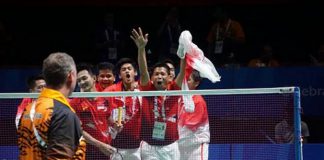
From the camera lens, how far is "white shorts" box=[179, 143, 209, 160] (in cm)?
752

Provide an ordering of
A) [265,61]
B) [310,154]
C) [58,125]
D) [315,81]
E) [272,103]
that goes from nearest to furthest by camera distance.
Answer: [58,125] < [272,103] < [310,154] < [315,81] < [265,61]

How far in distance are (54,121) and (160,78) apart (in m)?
3.65

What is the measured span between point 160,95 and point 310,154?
2887 millimetres

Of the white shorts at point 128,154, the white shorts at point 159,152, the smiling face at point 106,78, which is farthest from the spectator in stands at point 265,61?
the white shorts at point 128,154

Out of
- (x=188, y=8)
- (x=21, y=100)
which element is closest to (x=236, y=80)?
(x=188, y=8)

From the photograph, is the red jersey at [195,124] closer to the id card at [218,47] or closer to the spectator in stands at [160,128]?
the spectator in stands at [160,128]

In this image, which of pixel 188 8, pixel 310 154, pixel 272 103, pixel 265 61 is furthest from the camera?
pixel 188 8

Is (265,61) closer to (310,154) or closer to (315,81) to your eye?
Answer: (315,81)

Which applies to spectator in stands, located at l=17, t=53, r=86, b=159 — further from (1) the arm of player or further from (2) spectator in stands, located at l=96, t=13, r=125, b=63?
(2) spectator in stands, located at l=96, t=13, r=125, b=63

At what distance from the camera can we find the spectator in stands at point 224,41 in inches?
526

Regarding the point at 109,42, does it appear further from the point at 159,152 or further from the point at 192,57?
the point at 159,152

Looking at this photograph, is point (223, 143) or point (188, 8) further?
point (188, 8)

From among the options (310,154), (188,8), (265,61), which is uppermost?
(188,8)

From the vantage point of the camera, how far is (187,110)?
25.1ft
